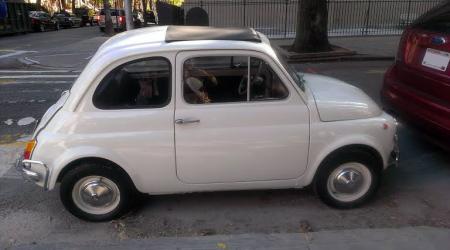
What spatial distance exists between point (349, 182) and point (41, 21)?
31.0 m

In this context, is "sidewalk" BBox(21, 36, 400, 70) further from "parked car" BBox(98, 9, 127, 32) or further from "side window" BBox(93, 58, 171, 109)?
"parked car" BBox(98, 9, 127, 32)

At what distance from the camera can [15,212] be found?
162 inches

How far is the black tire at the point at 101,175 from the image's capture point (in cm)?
372

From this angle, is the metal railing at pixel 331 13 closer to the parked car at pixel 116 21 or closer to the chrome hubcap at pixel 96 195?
the parked car at pixel 116 21

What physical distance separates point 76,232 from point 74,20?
39024 mm

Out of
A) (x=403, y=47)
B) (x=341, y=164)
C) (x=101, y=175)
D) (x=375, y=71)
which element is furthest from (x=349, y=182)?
(x=375, y=71)

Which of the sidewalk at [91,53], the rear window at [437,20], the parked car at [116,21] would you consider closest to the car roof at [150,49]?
the rear window at [437,20]

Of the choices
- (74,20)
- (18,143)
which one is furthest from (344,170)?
(74,20)

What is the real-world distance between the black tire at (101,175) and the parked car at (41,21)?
29.4 meters

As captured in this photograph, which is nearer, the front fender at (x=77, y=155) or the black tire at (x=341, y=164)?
the front fender at (x=77, y=155)

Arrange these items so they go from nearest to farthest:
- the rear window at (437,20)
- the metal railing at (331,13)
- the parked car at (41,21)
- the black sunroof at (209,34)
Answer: the black sunroof at (209,34) < the rear window at (437,20) < the metal railing at (331,13) < the parked car at (41,21)

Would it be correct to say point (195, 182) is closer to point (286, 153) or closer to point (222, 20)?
point (286, 153)

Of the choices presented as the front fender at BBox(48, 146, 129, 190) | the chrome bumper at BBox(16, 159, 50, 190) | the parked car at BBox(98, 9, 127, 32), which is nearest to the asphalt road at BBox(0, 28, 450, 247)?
the chrome bumper at BBox(16, 159, 50, 190)

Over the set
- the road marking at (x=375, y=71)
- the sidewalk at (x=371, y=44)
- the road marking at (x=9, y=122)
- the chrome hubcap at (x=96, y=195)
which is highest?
the chrome hubcap at (x=96, y=195)
